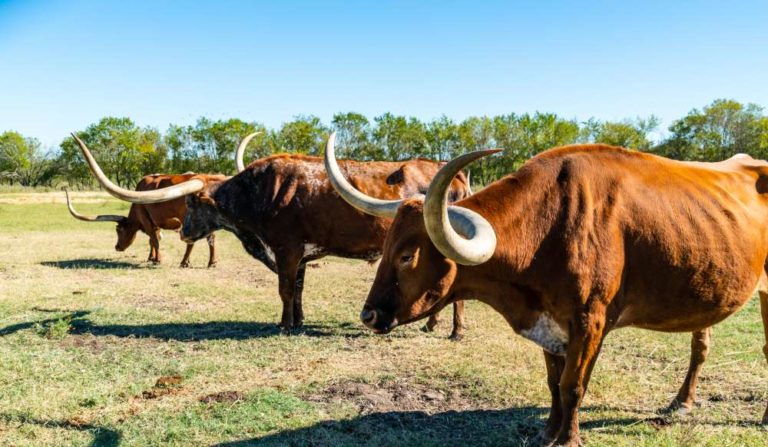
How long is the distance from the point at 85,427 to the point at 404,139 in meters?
63.7

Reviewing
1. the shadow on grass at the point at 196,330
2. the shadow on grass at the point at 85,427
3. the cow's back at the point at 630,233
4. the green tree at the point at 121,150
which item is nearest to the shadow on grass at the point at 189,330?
the shadow on grass at the point at 196,330

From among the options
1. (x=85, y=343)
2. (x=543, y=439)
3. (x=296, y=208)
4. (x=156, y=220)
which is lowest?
(x=85, y=343)

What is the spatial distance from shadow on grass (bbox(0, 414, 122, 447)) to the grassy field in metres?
0.02

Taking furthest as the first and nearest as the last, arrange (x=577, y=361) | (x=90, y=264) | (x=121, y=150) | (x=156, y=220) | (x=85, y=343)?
(x=121, y=150) < (x=156, y=220) < (x=90, y=264) < (x=85, y=343) < (x=577, y=361)

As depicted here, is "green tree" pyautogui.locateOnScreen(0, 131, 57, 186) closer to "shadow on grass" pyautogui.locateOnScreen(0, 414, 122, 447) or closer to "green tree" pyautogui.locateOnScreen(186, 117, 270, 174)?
"green tree" pyautogui.locateOnScreen(186, 117, 270, 174)

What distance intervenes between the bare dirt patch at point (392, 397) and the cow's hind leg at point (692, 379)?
1.86m

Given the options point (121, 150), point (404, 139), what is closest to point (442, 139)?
point (404, 139)

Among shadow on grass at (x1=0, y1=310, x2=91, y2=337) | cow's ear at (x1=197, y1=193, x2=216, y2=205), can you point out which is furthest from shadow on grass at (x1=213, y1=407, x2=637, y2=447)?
shadow on grass at (x1=0, y1=310, x2=91, y2=337)

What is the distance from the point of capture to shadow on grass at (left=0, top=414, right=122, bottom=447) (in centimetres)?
429

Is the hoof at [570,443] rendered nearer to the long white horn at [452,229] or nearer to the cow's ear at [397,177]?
the long white horn at [452,229]

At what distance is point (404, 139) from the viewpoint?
67000 millimetres

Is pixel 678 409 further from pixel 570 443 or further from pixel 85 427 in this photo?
pixel 85 427

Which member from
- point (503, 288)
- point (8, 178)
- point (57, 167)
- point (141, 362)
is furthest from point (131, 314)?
point (8, 178)

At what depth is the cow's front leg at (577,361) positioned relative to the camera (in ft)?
12.3
